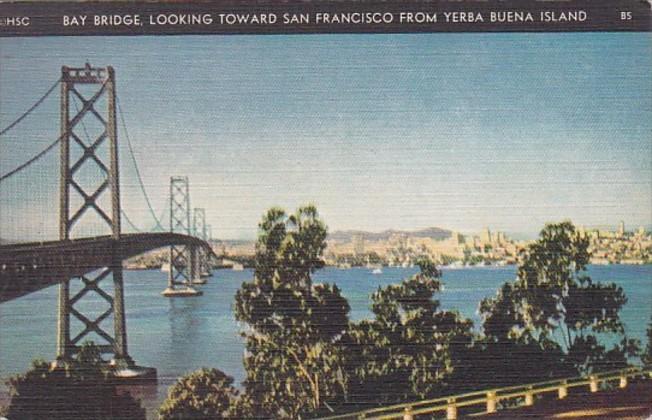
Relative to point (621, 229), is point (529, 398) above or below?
below

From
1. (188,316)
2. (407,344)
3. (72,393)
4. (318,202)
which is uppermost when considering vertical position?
(318,202)

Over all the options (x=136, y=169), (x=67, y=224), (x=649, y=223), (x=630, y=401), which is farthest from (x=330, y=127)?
(x=630, y=401)

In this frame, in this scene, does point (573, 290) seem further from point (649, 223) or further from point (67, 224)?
point (67, 224)

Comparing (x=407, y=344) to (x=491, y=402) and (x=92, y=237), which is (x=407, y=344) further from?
(x=92, y=237)

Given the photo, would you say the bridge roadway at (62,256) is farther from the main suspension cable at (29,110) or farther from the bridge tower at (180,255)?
the main suspension cable at (29,110)

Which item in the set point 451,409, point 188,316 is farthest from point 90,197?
point 451,409

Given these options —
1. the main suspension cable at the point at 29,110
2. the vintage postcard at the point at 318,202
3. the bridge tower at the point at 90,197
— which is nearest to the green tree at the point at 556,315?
the vintage postcard at the point at 318,202
